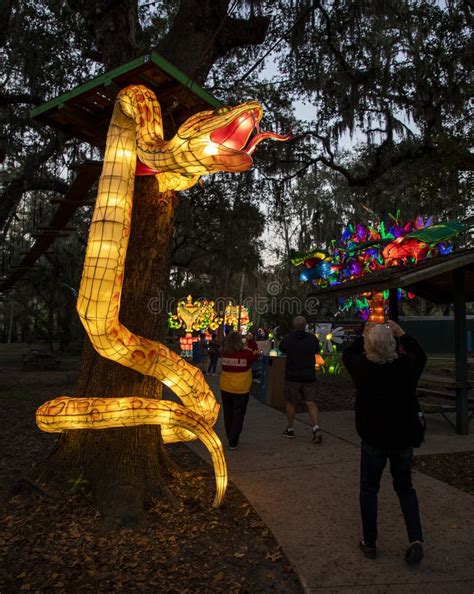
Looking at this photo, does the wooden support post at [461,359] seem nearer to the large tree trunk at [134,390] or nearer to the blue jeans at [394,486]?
the blue jeans at [394,486]

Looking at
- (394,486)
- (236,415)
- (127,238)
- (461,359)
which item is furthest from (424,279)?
(127,238)

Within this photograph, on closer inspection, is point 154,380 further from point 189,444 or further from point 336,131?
point 336,131

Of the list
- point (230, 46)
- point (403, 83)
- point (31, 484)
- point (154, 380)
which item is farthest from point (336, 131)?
point (31, 484)

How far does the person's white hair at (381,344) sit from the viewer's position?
3189 mm

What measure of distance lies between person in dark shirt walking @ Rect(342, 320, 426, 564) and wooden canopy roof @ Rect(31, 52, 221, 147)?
2.49m

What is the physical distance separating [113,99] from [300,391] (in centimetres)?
464

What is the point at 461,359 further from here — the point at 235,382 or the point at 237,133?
the point at 237,133

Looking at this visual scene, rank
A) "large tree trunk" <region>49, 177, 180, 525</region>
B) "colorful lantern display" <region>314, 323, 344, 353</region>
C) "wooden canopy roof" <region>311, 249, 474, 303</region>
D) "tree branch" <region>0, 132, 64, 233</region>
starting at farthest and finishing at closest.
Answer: "colorful lantern display" <region>314, 323, 344, 353</region> → "tree branch" <region>0, 132, 64, 233</region> → "wooden canopy roof" <region>311, 249, 474, 303</region> → "large tree trunk" <region>49, 177, 180, 525</region>

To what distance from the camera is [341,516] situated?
395 cm

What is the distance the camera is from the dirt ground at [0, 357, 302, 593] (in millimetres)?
2992

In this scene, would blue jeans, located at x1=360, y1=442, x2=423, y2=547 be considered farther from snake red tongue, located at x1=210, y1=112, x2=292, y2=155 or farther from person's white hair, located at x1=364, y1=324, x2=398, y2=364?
snake red tongue, located at x1=210, y1=112, x2=292, y2=155

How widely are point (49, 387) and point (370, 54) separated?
1179cm

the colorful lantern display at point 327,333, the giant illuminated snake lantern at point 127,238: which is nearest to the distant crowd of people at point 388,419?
the giant illuminated snake lantern at point 127,238

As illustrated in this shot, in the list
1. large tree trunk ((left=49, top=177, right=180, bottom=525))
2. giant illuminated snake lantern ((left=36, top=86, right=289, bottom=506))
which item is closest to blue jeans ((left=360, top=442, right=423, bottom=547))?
giant illuminated snake lantern ((left=36, top=86, right=289, bottom=506))
